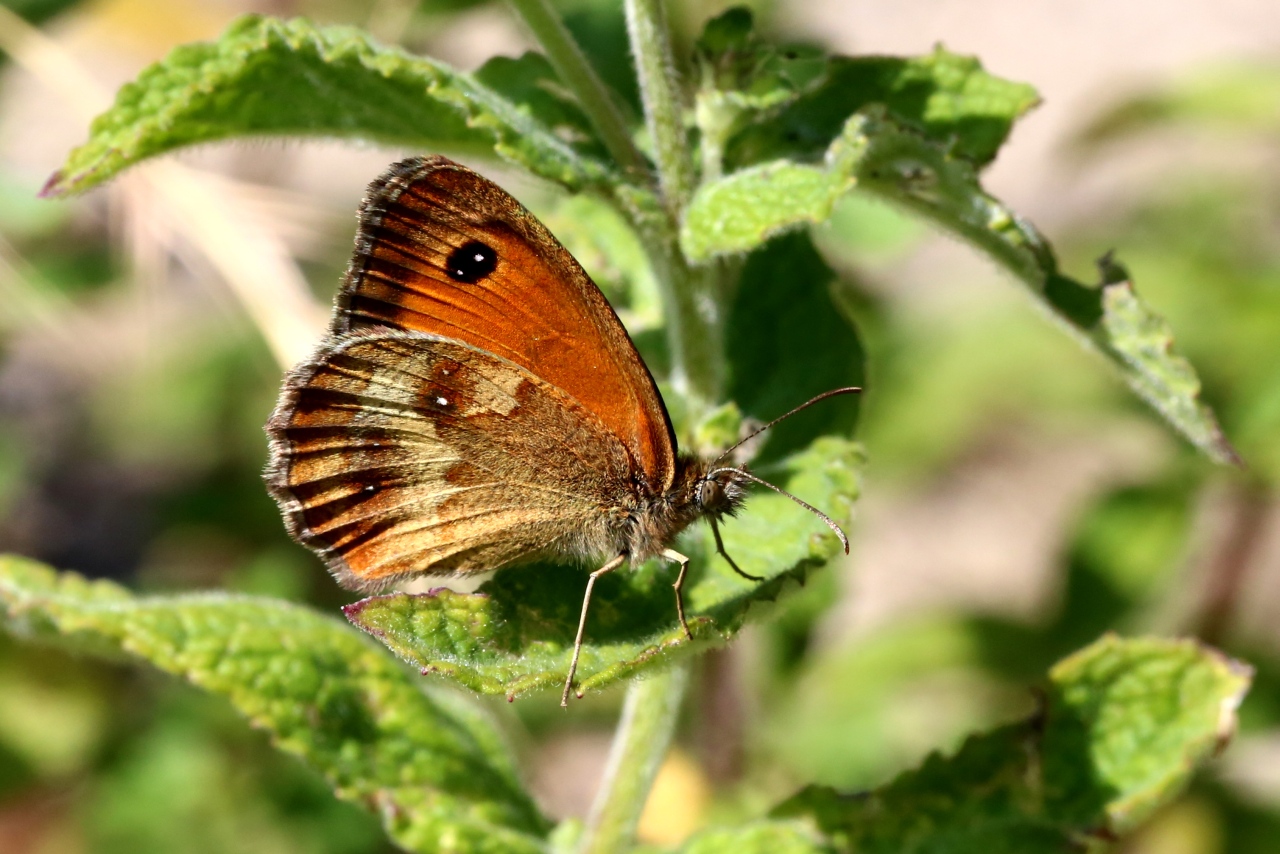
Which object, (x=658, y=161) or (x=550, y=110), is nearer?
(x=658, y=161)

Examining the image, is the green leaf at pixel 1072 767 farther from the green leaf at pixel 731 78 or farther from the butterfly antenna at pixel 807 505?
the green leaf at pixel 731 78

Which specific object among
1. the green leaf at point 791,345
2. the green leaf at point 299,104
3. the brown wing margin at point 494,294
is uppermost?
the green leaf at point 299,104

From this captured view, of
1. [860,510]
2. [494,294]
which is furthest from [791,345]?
[860,510]

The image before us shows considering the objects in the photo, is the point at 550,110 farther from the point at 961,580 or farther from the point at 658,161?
the point at 961,580

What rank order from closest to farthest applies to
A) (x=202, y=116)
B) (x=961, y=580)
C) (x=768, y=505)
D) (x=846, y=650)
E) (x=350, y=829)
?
(x=202, y=116) < (x=768, y=505) < (x=350, y=829) < (x=846, y=650) < (x=961, y=580)

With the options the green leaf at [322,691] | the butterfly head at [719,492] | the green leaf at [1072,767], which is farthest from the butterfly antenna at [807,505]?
the green leaf at [322,691]

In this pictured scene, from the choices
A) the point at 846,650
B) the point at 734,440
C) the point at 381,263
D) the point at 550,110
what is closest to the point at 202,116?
the point at 381,263

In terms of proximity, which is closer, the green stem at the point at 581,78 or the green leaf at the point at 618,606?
the green leaf at the point at 618,606
